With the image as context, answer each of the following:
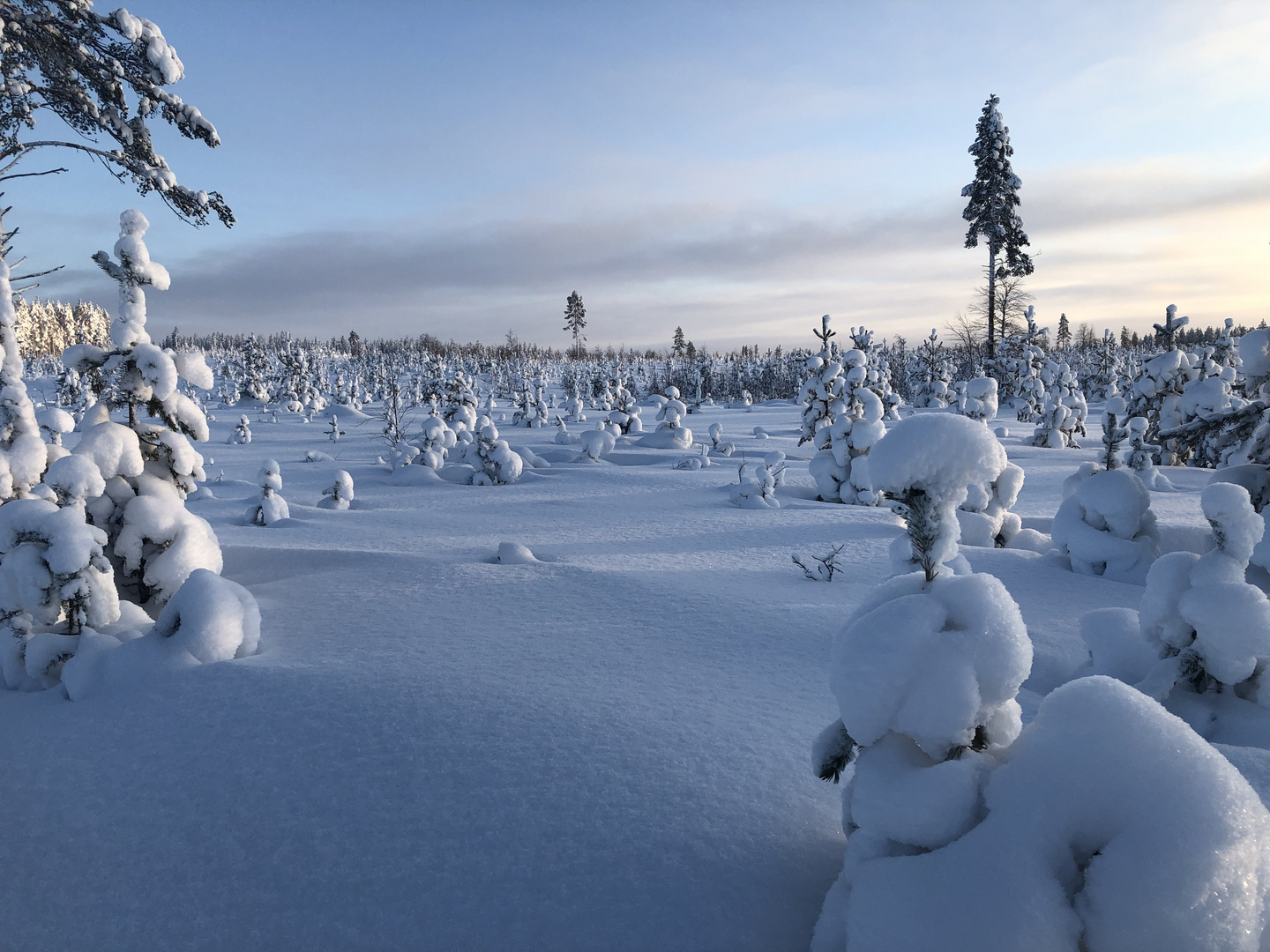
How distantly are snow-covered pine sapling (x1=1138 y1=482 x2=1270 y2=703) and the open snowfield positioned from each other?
34cm

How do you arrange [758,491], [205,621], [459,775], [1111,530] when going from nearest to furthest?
[459,775] < [205,621] < [1111,530] < [758,491]

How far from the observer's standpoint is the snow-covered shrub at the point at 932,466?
1687 millimetres

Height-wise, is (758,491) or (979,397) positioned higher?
(979,397)

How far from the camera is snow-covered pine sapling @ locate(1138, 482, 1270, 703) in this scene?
3002 mm

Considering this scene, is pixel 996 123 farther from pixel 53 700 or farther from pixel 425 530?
pixel 53 700

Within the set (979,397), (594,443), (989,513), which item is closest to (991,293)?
(979,397)

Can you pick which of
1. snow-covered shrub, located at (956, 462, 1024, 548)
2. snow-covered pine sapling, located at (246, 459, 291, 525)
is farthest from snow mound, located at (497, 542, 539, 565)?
snow-covered shrub, located at (956, 462, 1024, 548)

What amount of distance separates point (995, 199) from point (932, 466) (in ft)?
106

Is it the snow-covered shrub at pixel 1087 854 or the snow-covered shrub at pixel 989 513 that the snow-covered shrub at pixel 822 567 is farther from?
the snow-covered shrub at pixel 1087 854

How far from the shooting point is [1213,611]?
304 cm

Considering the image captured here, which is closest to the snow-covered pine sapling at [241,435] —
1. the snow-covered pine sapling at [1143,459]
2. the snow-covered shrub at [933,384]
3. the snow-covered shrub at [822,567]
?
the snow-covered shrub at [822,567]

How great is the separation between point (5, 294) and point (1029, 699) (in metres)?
8.35

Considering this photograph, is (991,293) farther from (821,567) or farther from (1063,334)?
(1063,334)

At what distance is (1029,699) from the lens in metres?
3.58
